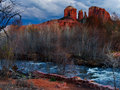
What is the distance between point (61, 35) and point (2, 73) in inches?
810

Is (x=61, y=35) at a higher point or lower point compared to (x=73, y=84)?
higher

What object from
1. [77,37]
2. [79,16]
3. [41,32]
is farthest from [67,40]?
[79,16]

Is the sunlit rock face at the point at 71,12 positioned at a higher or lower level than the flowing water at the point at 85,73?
higher

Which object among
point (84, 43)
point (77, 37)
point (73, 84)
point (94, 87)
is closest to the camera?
point (94, 87)

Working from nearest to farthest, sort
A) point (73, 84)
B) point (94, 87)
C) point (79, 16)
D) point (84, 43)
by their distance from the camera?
point (94, 87) → point (73, 84) → point (84, 43) → point (79, 16)

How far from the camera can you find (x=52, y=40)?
24781mm

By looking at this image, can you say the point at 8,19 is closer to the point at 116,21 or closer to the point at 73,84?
the point at 73,84

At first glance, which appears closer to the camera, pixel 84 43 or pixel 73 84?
pixel 73 84

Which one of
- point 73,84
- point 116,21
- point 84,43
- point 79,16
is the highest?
point 79,16

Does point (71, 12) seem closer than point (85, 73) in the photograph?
No

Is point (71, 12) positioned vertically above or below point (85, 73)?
above

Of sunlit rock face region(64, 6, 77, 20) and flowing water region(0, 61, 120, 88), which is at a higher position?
sunlit rock face region(64, 6, 77, 20)

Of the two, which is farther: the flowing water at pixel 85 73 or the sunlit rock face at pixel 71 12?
the sunlit rock face at pixel 71 12

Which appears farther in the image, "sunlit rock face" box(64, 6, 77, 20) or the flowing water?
"sunlit rock face" box(64, 6, 77, 20)
